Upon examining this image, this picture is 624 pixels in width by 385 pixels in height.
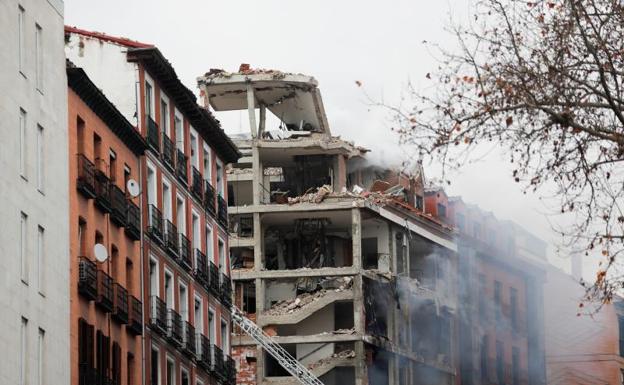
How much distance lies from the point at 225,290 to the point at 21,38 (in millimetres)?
34198

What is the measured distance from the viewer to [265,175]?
135875mm

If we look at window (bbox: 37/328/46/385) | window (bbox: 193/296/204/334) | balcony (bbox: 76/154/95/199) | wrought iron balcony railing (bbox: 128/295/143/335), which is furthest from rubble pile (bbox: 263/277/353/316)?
window (bbox: 37/328/46/385)

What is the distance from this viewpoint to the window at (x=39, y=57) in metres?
75.8

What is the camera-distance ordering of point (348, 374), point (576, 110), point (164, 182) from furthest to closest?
point (348, 374) < point (164, 182) < point (576, 110)

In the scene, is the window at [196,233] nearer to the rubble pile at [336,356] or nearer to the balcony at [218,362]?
the balcony at [218,362]

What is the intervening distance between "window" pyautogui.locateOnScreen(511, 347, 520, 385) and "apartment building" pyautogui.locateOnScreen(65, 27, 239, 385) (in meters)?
51.5

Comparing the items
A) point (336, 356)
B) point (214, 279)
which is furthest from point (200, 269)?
→ point (336, 356)

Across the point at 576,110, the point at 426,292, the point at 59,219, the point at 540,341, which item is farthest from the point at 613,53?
the point at 540,341

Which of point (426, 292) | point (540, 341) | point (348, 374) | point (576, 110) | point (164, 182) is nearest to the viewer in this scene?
point (576, 110)

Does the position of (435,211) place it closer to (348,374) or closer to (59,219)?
(348,374)

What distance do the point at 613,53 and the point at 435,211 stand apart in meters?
99.2

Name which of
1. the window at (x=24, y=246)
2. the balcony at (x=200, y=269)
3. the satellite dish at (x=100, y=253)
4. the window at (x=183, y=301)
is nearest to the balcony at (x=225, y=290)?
the balcony at (x=200, y=269)

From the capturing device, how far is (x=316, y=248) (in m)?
136

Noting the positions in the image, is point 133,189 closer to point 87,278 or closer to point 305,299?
point 87,278
